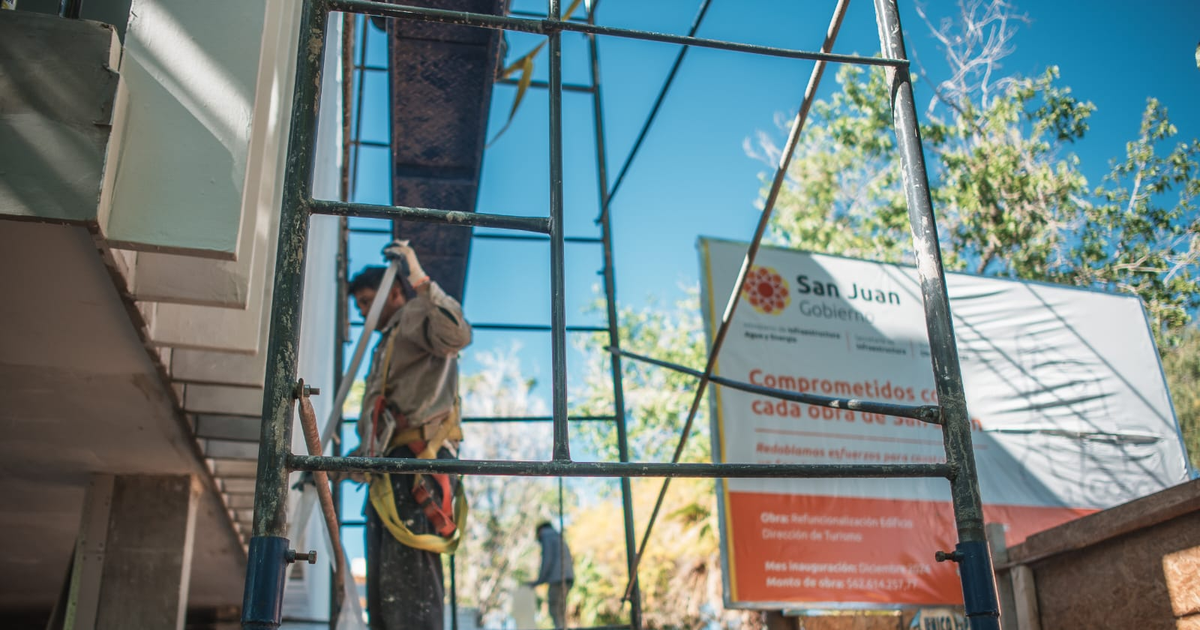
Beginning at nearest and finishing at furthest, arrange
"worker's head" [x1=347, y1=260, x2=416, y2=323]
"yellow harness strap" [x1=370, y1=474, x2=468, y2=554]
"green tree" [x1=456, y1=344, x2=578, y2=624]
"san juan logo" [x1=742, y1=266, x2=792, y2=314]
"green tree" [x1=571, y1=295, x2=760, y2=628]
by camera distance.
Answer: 1. "yellow harness strap" [x1=370, y1=474, x2=468, y2=554]
2. "worker's head" [x1=347, y1=260, x2=416, y2=323]
3. "san juan logo" [x1=742, y1=266, x2=792, y2=314]
4. "green tree" [x1=571, y1=295, x2=760, y2=628]
5. "green tree" [x1=456, y1=344, x2=578, y2=624]

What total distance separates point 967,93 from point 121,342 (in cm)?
1632

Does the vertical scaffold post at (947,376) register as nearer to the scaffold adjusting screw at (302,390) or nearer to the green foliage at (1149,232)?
the scaffold adjusting screw at (302,390)

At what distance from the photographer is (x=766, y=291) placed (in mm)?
6910

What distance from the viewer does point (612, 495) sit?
2269cm

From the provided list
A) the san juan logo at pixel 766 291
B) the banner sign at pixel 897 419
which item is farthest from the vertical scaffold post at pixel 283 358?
the san juan logo at pixel 766 291

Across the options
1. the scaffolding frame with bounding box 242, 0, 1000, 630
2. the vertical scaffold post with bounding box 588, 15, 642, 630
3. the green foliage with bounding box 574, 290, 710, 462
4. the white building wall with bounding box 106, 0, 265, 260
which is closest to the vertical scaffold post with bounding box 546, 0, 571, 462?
the scaffolding frame with bounding box 242, 0, 1000, 630

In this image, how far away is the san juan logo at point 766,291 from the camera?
22.5ft

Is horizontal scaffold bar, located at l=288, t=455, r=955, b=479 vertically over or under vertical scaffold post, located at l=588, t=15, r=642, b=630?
under

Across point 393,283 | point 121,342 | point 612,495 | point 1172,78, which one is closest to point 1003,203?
point 1172,78

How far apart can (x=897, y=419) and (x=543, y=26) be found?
5366 mm

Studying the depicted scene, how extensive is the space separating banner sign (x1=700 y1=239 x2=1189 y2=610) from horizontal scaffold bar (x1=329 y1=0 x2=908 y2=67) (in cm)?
→ 360

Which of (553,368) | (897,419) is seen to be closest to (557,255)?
(553,368)

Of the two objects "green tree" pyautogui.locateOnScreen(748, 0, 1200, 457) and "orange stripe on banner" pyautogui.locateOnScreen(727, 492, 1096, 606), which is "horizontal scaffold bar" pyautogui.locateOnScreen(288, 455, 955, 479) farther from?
"green tree" pyautogui.locateOnScreen(748, 0, 1200, 457)

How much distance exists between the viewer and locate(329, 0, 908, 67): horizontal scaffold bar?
6.94 feet
